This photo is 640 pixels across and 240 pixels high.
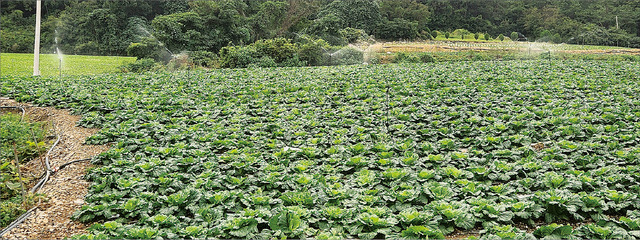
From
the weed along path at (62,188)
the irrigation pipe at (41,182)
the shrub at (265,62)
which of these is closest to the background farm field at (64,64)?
the shrub at (265,62)

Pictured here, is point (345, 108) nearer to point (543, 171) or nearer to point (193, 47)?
point (543, 171)

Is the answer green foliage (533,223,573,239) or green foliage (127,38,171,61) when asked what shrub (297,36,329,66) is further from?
green foliage (533,223,573,239)

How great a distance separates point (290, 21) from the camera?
31719 mm

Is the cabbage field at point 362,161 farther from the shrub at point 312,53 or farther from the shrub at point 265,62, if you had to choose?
the shrub at point 312,53

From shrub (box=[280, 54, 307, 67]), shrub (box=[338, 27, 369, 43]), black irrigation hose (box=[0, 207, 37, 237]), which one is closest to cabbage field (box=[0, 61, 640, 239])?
black irrigation hose (box=[0, 207, 37, 237])

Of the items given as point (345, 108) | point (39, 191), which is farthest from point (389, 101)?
point (39, 191)

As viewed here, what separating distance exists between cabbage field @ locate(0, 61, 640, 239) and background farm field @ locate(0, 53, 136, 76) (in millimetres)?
8446

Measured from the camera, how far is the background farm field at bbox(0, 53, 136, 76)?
53.7 feet

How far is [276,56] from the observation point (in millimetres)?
18719

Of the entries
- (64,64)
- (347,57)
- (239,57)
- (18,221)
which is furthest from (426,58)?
(18,221)

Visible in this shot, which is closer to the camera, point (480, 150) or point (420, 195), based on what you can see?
point (420, 195)

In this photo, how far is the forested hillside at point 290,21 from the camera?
21.9m

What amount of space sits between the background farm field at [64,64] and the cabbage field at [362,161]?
8.45 m

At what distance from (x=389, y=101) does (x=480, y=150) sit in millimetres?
3295
